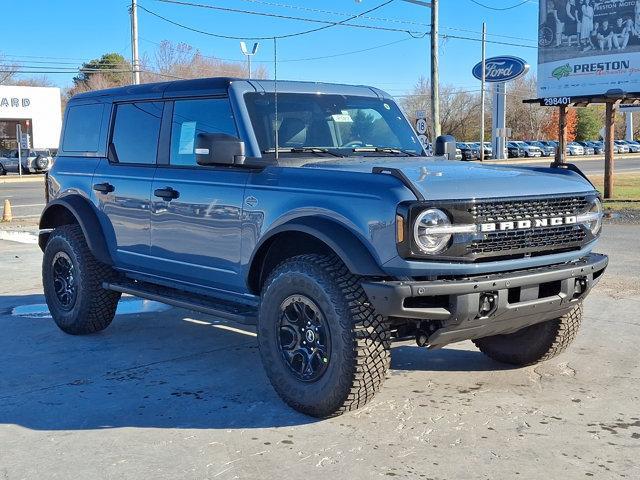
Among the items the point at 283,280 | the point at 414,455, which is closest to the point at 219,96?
the point at 283,280

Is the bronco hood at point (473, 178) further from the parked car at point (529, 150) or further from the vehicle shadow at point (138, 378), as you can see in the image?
the parked car at point (529, 150)

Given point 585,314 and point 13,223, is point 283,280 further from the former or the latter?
point 13,223

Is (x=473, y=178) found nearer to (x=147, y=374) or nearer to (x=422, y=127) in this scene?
(x=147, y=374)

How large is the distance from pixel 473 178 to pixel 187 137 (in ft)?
7.68

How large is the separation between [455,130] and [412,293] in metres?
87.9

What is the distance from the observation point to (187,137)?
227 inches

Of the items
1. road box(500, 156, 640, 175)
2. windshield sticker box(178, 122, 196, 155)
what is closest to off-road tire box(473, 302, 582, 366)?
windshield sticker box(178, 122, 196, 155)

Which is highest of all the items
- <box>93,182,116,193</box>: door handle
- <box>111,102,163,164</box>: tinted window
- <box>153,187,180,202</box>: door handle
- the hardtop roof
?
the hardtop roof

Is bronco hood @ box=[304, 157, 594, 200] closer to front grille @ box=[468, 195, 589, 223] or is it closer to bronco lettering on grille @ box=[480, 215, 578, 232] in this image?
front grille @ box=[468, 195, 589, 223]

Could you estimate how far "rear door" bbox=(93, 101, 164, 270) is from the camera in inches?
234

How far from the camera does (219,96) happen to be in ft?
18.1

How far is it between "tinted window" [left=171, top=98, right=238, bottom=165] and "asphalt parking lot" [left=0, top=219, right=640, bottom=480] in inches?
62.5

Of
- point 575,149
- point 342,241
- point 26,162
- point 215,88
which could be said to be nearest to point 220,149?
point 215,88

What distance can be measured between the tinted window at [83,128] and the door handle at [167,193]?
1.30 metres
